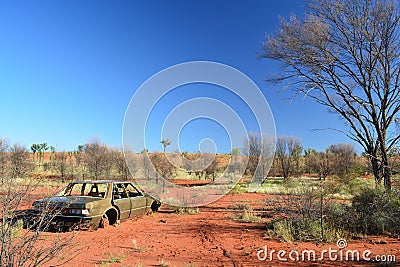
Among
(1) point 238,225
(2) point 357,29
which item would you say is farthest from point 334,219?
(2) point 357,29

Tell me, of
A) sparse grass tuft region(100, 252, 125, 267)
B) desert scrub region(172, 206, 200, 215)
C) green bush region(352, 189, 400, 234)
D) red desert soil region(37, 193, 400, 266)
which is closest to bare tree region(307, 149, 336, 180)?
green bush region(352, 189, 400, 234)

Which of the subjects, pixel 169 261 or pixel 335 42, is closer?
pixel 169 261

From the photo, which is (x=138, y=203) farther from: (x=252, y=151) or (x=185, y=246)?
(x=252, y=151)

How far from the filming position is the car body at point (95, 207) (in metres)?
8.48

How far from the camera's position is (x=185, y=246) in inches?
289

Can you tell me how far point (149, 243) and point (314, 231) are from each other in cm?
450

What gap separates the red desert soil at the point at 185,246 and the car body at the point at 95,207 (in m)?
0.35

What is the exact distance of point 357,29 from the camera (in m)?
11.9

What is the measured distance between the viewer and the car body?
8.48 m

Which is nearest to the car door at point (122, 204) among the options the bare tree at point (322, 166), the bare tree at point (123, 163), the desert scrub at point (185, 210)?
the desert scrub at point (185, 210)

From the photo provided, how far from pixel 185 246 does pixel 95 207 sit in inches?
127

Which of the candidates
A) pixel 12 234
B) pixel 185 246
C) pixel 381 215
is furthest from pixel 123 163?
pixel 12 234

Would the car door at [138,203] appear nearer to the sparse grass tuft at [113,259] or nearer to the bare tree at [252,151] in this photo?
the sparse grass tuft at [113,259]

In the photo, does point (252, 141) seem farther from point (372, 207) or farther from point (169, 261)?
point (169, 261)
